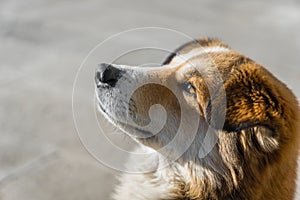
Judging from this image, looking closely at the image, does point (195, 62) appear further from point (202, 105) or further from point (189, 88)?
point (202, 105)

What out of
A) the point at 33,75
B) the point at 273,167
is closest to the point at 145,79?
the point at 273,167

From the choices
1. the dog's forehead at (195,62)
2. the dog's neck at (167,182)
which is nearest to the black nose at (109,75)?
the dog's forehead at (195,62)

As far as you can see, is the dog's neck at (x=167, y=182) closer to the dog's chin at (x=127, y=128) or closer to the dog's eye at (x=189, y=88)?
the dog's chin at (x=127, y=128)

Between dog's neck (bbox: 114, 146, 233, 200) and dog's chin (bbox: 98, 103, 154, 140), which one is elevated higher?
dog's chin (bbox: 98, 103, 154, 140)

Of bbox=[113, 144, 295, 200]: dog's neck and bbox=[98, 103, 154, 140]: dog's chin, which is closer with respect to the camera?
bbox=[113, 144, 295, 200]: dog's neck

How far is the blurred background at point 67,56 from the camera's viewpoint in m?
3.93

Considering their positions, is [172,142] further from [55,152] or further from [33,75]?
[33,75]

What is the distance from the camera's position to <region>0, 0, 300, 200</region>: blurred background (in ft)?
12.9

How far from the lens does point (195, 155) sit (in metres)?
2.66

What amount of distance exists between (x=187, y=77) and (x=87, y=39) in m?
3.62

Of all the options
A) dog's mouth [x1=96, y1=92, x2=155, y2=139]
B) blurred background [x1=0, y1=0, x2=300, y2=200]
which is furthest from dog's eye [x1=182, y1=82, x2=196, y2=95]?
blurred background [x1=0, y1=0, x2=300, y2=200]

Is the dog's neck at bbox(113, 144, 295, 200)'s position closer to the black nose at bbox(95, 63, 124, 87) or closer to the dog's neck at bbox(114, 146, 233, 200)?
the dog's neck at bbox(114, 146, 233, 200)

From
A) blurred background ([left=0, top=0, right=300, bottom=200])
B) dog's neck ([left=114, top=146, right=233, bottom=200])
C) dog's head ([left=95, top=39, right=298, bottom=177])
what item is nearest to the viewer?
dog's head ([left=95, top=39, right=298, bottom=177])

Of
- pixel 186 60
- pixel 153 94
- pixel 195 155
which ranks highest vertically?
pixel 186 60
